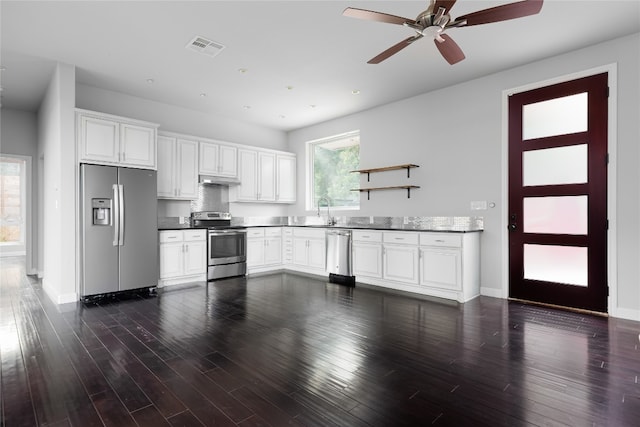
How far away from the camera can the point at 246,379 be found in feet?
A: 7.14

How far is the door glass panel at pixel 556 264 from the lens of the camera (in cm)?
376

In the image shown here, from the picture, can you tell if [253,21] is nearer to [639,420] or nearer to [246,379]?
[246,379]

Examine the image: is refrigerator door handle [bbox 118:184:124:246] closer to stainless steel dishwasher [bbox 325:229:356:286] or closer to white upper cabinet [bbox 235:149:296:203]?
white upper cabinet [bbox 235:149:296:203]

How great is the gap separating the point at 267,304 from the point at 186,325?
1.01m

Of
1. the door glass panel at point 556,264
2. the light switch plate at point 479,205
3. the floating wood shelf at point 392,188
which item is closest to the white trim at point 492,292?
the door glass panel at point 556,264

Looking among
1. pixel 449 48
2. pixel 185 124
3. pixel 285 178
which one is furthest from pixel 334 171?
pixel 449 48

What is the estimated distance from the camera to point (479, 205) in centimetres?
452

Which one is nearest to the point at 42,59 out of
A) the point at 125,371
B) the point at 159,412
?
the point at 125,371

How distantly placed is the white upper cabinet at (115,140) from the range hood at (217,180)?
1.05 m

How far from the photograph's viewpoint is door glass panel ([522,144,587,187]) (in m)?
3.78

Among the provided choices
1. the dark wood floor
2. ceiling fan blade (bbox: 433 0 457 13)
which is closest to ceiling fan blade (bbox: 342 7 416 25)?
ceiling fan blade (bbox: 433 0 457 13)

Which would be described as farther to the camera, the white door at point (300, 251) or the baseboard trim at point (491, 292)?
the white door at point (300, 251)

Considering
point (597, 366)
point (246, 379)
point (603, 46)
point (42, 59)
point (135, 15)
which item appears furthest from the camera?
point (42, 59)

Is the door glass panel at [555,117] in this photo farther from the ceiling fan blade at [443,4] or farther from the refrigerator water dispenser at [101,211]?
the refrigerator water dispenser at [101,211]
